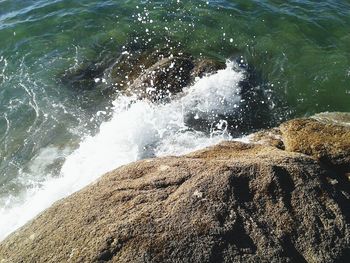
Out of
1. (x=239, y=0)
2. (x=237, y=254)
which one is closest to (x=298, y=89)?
(x=239, y=0)

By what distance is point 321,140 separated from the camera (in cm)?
956

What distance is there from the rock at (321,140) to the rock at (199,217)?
58.8 inches

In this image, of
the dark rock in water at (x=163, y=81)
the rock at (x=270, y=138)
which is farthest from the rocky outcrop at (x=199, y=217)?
the dark rock in water at (x=163, y=81)

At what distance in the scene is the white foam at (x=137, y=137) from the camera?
11281 millimetres

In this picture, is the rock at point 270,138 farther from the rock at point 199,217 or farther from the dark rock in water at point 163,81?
the dark rock in water at point 163,81

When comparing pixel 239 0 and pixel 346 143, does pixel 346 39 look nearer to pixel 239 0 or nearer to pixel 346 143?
pixel 239 0

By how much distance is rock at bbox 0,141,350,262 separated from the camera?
6215 millimetres

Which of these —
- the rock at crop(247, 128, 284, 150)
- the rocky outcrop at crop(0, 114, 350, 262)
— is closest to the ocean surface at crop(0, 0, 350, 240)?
the rock at crop(247, 128, 284, 150)

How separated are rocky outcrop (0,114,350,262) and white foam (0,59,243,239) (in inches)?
160

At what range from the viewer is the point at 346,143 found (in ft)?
31.0

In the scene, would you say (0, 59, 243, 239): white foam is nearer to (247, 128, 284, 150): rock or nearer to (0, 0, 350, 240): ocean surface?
(0, 0, 350, 240): ocean surface

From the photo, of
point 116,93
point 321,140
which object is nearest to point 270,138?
point 321,140

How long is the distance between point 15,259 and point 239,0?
14145 millimetres

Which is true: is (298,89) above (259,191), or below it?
below
